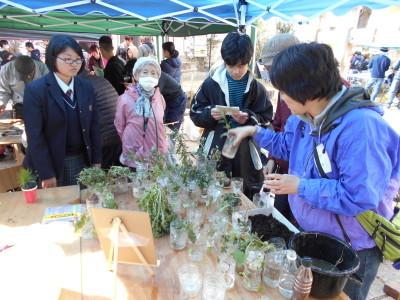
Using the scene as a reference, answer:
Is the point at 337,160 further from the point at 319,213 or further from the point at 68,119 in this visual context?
the point at 68,119

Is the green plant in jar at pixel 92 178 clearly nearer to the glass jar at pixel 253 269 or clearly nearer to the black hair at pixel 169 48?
the glass jar at pixel 253 269

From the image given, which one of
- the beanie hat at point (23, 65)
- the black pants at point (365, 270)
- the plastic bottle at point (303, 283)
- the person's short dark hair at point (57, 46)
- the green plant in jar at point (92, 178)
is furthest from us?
the beanie hat at point (23, 65)

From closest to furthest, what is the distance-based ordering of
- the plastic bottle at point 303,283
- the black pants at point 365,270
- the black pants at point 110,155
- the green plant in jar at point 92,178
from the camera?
the plastic bottle at point 303,283 → the black pants at point 365,270 → the green plant in jar at point 92,178 → the black pants at point 110,155

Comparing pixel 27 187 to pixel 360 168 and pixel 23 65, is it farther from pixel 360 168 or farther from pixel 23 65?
pixel 23 65

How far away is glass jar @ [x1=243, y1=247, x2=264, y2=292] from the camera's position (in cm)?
109

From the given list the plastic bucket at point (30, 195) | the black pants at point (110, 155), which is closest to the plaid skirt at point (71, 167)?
the plastic bucket at point (30, 195)

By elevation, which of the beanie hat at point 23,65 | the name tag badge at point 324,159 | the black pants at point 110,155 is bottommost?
the black pants at point 110,155

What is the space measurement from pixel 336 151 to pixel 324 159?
0.06 metres

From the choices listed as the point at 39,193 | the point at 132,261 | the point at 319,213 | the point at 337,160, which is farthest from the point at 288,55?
the point at 39,193

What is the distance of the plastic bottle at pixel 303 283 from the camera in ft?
3.12

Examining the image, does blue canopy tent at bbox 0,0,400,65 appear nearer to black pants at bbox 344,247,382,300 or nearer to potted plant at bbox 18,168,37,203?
potted plant at bbox 18,168,37,203

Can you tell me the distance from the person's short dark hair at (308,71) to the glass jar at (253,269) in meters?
0.60

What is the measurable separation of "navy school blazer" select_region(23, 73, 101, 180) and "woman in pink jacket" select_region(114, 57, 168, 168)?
0.30 m

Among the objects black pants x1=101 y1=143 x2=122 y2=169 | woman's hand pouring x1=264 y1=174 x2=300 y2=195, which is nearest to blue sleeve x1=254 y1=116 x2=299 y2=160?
woman's hand pouring x1=264 y1=174 x2=300 y2=195
